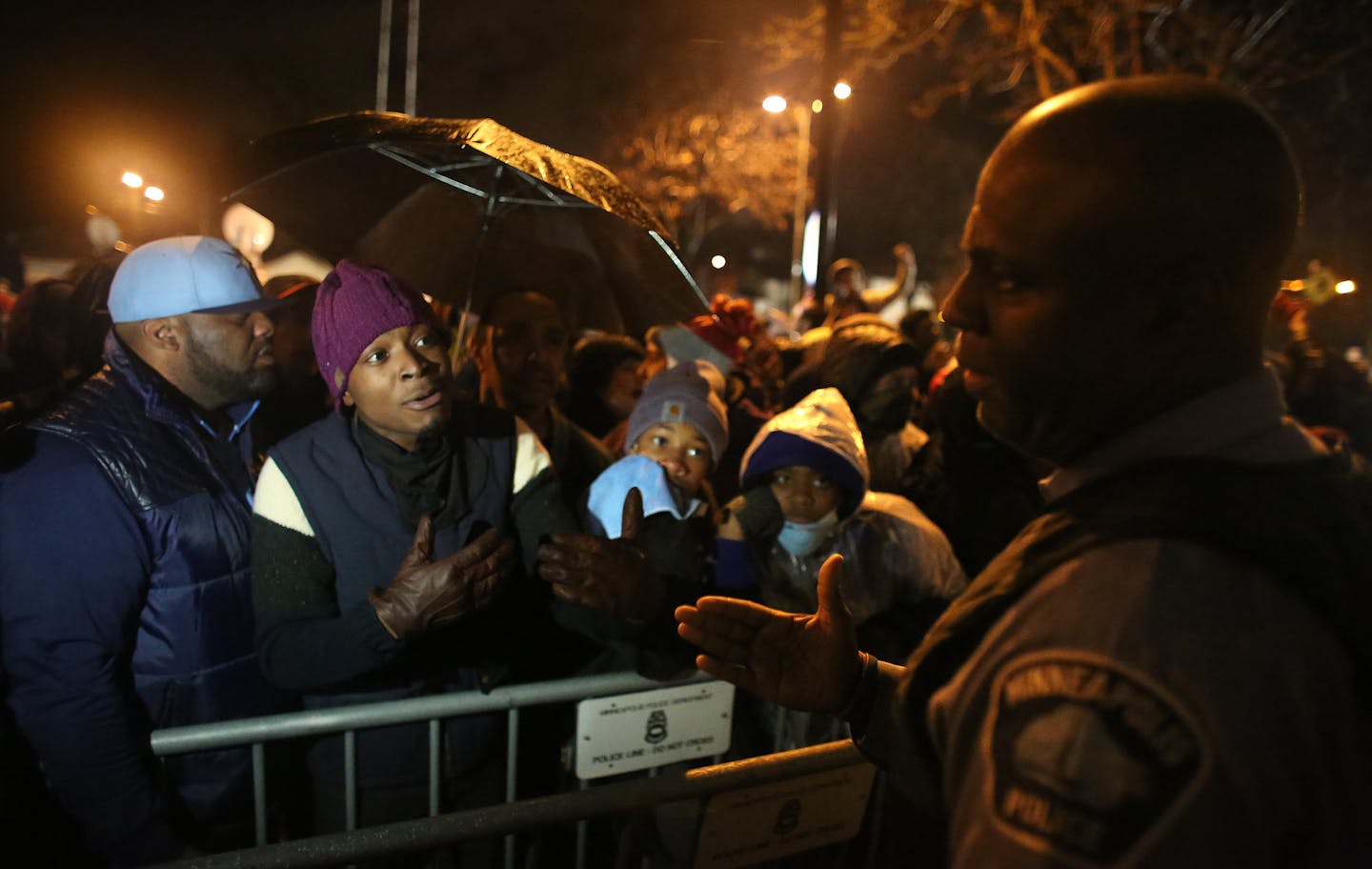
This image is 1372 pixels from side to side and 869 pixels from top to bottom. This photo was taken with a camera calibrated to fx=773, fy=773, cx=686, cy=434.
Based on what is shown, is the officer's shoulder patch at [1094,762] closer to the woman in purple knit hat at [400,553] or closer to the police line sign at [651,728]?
the woman in purple knit hat at [400,553]

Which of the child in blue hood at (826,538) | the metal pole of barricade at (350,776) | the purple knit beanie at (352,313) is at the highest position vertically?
the purple knit beanie at (352,313)

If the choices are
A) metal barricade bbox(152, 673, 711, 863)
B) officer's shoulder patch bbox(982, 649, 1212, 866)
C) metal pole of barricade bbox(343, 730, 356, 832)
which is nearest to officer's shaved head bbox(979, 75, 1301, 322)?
officer's shoulder patch bbox(982, 649, 1212, 866)

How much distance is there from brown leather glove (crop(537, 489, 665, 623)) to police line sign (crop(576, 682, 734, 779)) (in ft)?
0.97

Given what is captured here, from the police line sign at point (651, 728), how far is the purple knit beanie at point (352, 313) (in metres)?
1.24

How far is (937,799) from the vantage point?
3.98 feet

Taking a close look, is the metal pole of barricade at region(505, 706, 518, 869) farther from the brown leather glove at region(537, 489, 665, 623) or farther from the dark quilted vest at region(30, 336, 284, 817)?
the dark quilted vest at region(30, 336, 284, 817)

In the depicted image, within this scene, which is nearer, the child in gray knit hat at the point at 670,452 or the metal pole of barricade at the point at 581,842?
the metal pole of barricade at the point at 581,842

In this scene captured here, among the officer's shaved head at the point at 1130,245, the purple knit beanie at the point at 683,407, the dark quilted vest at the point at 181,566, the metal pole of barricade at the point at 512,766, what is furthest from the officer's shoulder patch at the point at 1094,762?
the purple knit beanie at the point at 683,407

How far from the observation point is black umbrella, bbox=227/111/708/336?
3273mm

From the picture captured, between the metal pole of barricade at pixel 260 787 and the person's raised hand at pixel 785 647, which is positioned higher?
the person's raised hand at pixel 785 647

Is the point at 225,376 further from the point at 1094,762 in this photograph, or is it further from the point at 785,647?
the point at 1094,762

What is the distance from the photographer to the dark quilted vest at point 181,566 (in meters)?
2.32

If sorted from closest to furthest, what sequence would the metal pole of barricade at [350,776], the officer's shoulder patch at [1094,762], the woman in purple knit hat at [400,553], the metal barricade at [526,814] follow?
the officer's shoulder patch at [1094,762] < the metal barricade at [526,814] < the woman in purple knit hat at [400,553] < the metal pole of barricade at [350,776]

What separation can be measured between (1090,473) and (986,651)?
13.8 inches
